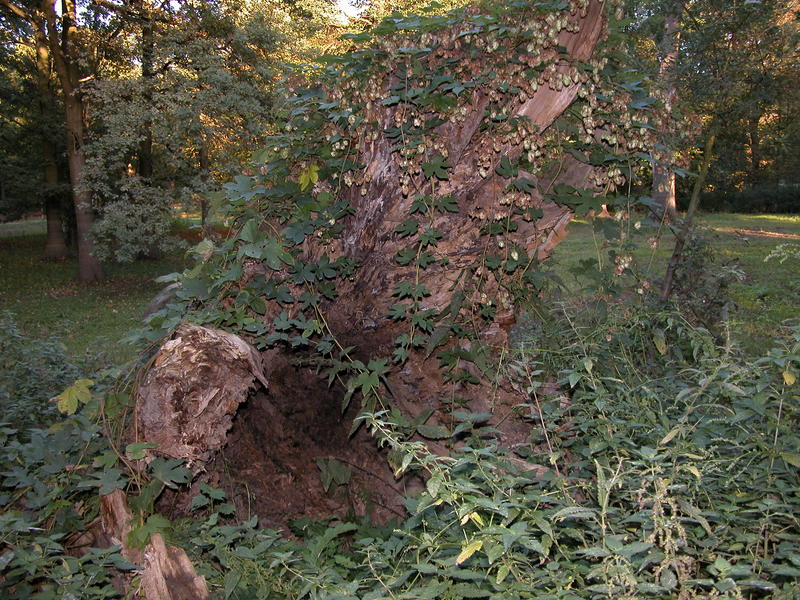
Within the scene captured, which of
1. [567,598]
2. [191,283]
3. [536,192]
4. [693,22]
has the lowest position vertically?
[567,598]

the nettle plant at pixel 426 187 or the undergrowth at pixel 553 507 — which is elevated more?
the nettle plant at pixel 426 187

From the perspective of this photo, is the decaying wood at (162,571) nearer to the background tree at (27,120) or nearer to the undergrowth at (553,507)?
the undergrowth at (553,507)

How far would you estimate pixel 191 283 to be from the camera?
3910 millimetres

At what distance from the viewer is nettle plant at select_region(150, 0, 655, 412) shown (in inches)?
138

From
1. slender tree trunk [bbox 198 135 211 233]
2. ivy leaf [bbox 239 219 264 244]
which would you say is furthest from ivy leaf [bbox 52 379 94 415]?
slender tree trunk [bbox 198 135 211 233]

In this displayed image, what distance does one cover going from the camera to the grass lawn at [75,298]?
11703 millimetres

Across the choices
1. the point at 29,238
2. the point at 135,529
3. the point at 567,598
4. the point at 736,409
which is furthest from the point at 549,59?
the point at 29,238

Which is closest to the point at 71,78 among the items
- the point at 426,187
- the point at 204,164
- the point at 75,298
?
the point at 204,164

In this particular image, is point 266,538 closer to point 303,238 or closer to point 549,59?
point 303,238

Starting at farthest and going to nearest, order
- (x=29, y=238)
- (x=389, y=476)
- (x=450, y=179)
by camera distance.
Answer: (x=29, y=238) → (x=389, y=476) → (x=450, y=179)

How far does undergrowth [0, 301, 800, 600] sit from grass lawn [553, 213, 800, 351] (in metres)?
1.29

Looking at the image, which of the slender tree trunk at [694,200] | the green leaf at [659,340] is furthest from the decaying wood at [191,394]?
the slender tree trunk at [694,200]

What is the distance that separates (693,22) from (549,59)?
3.46 meters

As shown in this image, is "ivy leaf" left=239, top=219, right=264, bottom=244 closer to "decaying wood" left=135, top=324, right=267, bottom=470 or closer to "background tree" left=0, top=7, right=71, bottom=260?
"decaying wood" left=135, top=324, right=267, bottom=470
